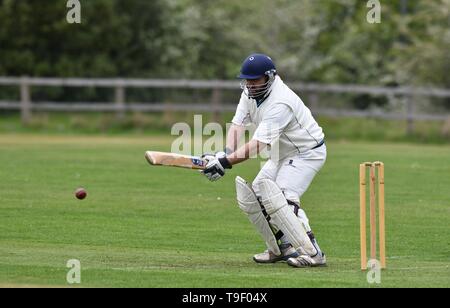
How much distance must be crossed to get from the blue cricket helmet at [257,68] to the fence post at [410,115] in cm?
2021

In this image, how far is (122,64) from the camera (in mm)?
38750

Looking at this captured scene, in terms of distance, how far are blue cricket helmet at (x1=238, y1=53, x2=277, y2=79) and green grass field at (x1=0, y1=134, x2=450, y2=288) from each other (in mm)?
1871

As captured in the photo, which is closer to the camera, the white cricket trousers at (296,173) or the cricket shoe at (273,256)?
the white cricket trousers at (296,173)

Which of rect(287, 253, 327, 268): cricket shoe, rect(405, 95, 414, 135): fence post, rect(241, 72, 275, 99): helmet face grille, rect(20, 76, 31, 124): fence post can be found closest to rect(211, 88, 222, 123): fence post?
rect(20, 76, 31, 124): fence post

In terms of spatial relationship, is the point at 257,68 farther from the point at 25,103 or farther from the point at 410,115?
the point at 25,103

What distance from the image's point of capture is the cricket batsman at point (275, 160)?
9961 millimetres

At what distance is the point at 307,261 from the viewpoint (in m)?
10.1

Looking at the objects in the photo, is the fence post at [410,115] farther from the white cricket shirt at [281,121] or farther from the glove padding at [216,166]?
the glove padding at [216,166]

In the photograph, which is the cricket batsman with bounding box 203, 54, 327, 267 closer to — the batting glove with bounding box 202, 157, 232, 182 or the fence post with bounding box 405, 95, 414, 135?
the batting glove with bounding box 202, 157, 232, 182

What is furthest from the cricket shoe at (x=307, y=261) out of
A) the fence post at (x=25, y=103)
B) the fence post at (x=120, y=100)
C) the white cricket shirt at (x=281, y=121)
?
the fence post at (x=25, y=103)

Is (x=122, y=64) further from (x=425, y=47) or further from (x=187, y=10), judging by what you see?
(x=425, y=47)

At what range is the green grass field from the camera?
30.8ft

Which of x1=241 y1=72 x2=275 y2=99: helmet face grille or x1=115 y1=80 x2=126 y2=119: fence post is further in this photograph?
Result: x1=115 y1=80 x2=126 y2=119: fence post
